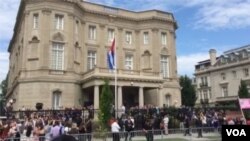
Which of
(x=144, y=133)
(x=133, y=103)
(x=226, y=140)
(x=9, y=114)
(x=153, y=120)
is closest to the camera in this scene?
(x=226, y=140)

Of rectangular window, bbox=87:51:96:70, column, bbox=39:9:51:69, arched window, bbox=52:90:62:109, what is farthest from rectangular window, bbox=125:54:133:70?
column, bbox=39:9:51:69

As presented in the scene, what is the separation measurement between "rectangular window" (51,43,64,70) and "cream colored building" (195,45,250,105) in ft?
139

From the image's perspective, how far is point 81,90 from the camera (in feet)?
127

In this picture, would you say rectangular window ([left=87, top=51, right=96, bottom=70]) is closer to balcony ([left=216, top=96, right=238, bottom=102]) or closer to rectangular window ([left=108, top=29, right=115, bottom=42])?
rectangular window ([left=108, top=29, right=115, bottom=42])

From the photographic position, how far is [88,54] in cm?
4194

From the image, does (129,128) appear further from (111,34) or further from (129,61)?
(111,34)

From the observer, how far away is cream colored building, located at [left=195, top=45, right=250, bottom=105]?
69375 millimetres

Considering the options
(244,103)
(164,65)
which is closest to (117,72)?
(164,65)

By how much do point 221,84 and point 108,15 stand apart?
129 feet

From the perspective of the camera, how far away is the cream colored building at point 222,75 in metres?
69.4

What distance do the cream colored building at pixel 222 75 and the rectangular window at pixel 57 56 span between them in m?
42.3

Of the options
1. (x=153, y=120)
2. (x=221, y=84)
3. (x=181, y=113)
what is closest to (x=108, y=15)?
(x=181, y=113)

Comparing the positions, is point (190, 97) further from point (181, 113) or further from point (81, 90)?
point (181, 113)

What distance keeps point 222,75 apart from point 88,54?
135 ft
